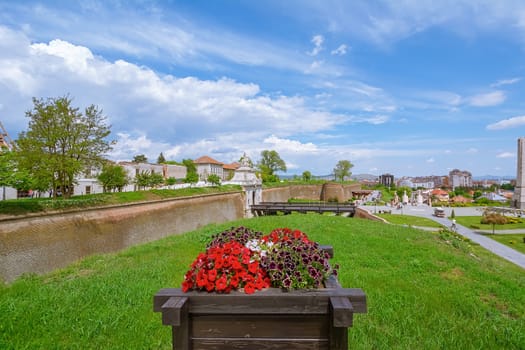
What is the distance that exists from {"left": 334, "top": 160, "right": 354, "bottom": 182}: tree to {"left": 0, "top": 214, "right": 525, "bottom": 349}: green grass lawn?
7919 cm

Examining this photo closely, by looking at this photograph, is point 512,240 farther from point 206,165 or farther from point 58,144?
point 206,165

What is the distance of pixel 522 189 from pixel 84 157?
125 feet

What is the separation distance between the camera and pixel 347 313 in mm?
1835

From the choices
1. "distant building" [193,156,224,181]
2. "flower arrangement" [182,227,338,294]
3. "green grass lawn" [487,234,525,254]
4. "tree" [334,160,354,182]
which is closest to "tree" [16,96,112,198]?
"flower arrangement" [182,227,338,294]

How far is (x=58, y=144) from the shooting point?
48.5 feet

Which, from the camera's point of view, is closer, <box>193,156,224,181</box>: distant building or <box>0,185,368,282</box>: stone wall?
<box>0,185,368,282</box>: stone wall

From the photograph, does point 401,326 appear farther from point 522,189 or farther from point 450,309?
point 522,189

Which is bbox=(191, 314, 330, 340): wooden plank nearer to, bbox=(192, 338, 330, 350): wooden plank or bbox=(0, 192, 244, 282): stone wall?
bbox=(192, 338, 330, 350): wooden plank

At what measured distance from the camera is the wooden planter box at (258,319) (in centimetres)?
201

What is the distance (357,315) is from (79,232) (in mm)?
13207

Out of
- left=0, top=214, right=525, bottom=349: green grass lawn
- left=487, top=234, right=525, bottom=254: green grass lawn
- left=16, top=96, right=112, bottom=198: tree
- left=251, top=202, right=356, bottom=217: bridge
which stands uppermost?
left=16, top=96, right=112, bottom=198: tree

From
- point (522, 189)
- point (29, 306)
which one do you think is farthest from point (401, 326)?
point (522, 189)

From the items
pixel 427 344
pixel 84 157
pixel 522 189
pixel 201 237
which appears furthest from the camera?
pixel 522 189

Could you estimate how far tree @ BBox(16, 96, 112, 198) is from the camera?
13852 mm
